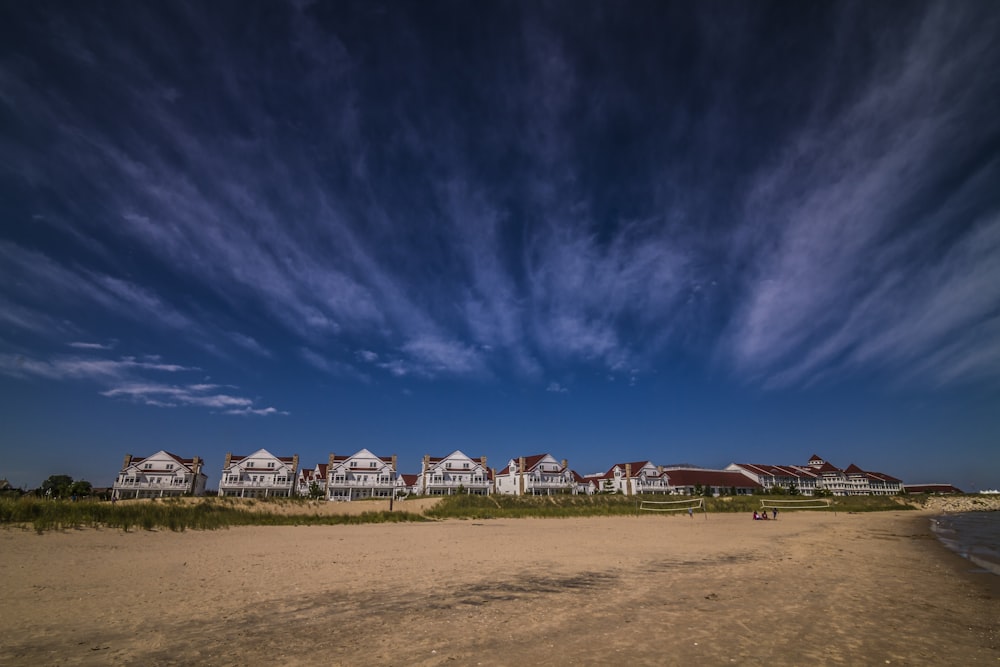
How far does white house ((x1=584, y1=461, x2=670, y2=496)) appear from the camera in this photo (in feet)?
322

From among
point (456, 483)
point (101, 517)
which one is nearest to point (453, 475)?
point (456, 483)

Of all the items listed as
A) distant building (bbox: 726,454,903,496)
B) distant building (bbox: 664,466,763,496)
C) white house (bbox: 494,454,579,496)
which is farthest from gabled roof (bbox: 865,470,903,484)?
white house (bbox: 494,454,579,496)

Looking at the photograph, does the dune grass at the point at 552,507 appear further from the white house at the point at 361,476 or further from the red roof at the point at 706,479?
the white house at the point at 361,476

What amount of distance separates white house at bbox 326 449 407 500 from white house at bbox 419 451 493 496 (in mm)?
6499

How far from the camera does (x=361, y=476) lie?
88.8 meters

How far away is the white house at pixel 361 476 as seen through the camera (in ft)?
286

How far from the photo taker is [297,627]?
8.24 meters

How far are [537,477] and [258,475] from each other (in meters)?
52.7

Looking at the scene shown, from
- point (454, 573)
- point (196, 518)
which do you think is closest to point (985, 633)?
point (454, 573)

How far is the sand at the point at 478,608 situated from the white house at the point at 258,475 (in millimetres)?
73171

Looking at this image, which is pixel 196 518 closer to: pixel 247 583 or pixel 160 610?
pixel 247 583

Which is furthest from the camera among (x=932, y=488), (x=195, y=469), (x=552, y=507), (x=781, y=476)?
(x=932, y=488)

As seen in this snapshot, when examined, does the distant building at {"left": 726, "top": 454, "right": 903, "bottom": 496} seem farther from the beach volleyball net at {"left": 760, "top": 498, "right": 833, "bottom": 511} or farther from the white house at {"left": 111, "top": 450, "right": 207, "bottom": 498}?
the white house at {"left": 111, "top": 450, "right": 207, "bottom": 498}

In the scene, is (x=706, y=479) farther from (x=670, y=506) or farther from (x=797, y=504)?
(x=670, y=506)
